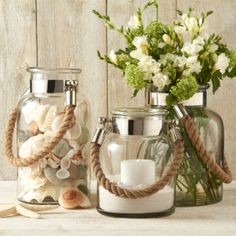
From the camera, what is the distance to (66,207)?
1.38m

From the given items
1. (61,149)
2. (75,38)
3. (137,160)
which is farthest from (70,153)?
(75,38)

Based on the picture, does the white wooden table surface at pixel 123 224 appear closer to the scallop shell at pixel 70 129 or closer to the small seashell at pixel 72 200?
the small seashell at pixel 72 200

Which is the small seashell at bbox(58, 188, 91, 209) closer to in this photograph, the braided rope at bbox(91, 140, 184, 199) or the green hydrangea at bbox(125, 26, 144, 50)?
the braided rope at bbox(91, 140, 184, 199)

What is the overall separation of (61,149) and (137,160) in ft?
0.54

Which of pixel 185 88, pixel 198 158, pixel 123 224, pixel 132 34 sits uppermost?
pixel 132 34

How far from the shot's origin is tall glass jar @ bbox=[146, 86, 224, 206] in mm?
1437

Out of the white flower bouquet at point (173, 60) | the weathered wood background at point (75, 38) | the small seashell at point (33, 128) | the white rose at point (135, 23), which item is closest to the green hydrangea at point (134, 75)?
the white flower bouquet at point (173, 60)

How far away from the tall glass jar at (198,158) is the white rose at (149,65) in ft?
0.23

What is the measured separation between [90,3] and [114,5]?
58mm

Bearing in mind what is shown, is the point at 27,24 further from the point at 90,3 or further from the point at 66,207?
the point at 66,207

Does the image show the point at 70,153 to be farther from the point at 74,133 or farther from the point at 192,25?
the point at 192,25

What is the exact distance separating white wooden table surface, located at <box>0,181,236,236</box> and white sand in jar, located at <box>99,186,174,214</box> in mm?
21

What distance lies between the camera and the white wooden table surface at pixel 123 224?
1209 mm

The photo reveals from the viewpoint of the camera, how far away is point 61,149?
1.40 meters
